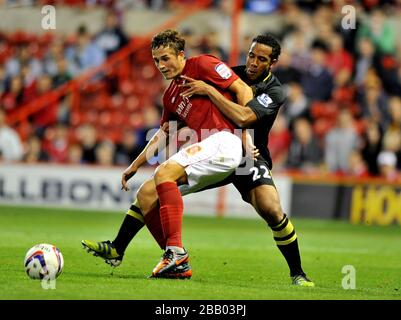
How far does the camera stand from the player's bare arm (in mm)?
7988

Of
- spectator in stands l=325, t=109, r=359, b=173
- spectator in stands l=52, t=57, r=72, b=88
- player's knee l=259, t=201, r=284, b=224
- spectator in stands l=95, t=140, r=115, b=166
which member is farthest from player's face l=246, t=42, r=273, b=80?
spectator in stands l=52, t=57, r=72, b=88

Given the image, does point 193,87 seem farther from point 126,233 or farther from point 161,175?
point 126,233

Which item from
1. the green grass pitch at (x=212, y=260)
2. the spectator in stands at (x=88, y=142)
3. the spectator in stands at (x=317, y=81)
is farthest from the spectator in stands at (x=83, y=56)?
the spectator in stands at (x=317, y=81)

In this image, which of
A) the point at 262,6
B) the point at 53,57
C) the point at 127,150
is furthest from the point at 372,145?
the point at 53,57

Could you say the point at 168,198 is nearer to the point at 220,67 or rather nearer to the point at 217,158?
the point at 217,158

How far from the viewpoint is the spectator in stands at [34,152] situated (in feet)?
62.7

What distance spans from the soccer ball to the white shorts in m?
1.26

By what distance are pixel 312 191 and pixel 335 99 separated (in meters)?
2.57

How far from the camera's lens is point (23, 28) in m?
22.9

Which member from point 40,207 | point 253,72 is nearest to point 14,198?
point 40,207

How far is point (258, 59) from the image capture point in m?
8.59

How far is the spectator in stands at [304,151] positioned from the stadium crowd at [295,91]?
0.06ft

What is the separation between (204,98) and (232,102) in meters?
0.28

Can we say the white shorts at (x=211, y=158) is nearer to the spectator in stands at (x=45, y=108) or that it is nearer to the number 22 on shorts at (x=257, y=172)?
the number 22 on shorts at (x=257, y=172)
